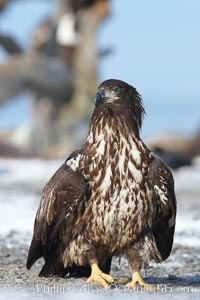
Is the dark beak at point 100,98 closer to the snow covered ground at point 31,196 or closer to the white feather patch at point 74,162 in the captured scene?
the white feather patch at point 74,162

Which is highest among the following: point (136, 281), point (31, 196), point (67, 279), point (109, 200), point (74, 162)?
point (31, 196)

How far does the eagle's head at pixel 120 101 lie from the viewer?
342 inches

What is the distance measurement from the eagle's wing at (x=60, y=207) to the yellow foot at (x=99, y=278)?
0.33m

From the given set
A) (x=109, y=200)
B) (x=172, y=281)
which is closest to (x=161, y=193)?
(x=109, y=200)

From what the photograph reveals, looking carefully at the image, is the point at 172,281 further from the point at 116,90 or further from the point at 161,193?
the point at 116,90

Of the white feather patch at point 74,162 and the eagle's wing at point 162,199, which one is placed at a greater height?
the white feather patch at point 74,162

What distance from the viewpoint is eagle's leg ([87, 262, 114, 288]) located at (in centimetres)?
839

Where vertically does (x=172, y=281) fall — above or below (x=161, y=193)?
below

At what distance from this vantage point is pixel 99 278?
8.45 m

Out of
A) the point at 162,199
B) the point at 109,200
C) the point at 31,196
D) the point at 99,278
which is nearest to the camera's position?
the point at 109,200

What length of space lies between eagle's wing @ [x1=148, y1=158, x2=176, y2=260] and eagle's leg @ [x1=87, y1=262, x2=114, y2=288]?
0.56 meters

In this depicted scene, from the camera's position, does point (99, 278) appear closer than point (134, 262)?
Yes

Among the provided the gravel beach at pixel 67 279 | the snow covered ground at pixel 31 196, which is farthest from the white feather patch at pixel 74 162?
the snow covered ground at pixel 31 196

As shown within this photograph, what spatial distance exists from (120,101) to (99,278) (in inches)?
55.1
